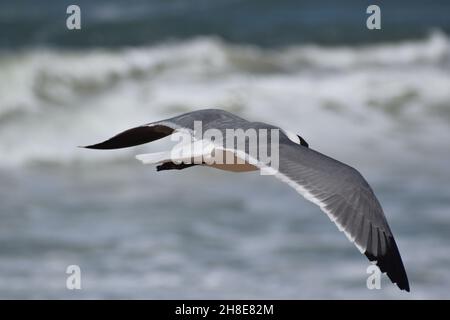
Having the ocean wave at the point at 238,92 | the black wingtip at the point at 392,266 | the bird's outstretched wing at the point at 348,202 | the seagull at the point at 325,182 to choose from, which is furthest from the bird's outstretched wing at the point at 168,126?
the ocean wave at the point at 238,92

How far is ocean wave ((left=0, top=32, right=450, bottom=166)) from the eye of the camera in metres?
8.24

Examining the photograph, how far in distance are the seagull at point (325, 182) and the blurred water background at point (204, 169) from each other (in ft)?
5.50

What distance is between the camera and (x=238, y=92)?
940cm

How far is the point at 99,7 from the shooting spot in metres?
12.3

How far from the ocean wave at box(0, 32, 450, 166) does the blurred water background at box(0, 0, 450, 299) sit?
1.0 inches

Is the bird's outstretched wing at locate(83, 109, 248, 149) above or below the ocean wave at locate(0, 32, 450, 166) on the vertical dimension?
below

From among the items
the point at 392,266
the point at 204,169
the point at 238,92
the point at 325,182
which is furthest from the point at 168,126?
the point at 238,92

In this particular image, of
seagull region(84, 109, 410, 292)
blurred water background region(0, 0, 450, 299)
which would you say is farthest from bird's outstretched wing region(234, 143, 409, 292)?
blurred water background region(0, 0, 450, 299)

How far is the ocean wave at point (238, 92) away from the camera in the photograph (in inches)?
324

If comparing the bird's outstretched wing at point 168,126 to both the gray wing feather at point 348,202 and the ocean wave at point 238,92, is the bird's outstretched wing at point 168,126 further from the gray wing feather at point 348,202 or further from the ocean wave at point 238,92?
the ocean wave at point 238,92

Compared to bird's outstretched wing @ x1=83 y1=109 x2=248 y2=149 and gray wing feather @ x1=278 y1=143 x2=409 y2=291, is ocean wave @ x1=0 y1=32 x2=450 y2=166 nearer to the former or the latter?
bird's outstretched wing @ x1=83 y1=109 x2=248 y2=149

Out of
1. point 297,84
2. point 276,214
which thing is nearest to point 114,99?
point 297,84

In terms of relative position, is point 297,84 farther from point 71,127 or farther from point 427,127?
point 71,127

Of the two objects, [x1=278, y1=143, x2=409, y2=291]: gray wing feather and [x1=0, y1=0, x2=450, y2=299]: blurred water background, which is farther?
[x1=0, y1=0, x2=450, y2=299]: blurred water background
